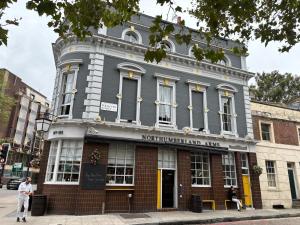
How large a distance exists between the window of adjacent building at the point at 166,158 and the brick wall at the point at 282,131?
7350 mm

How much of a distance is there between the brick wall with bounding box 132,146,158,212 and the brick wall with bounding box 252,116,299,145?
29.4 ft

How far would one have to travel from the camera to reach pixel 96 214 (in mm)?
12250

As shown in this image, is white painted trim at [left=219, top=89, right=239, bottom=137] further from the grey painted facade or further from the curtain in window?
the curtain in window

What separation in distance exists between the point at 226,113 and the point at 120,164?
8673 mm

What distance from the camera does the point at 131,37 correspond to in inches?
642

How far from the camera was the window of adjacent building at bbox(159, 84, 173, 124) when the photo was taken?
1559 cm

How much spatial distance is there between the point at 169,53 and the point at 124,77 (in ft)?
11.9

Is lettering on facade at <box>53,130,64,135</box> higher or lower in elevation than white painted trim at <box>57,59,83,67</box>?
lower

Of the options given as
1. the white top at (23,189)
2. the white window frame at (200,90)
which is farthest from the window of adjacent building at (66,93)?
the white window frame at (200,90)

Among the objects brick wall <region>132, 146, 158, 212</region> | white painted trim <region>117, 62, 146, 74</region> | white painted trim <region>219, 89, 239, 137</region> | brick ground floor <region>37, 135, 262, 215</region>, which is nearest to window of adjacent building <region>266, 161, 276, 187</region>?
brick ground floor <region>37, 135, 262, 215</region>

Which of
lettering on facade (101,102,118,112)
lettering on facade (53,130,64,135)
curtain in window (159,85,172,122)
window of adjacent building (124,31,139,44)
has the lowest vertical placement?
lettering on facade (53,130,64,135)

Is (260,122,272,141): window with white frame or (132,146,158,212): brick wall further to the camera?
(260,122,272,141): window with white frame

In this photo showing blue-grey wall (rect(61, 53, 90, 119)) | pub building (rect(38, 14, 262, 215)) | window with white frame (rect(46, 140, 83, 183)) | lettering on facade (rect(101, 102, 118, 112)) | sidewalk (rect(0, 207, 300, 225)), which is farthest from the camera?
lettering on facade (rect(101, 102, 118, 112))

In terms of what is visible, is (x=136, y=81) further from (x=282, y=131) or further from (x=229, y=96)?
(x=282, y=131)
